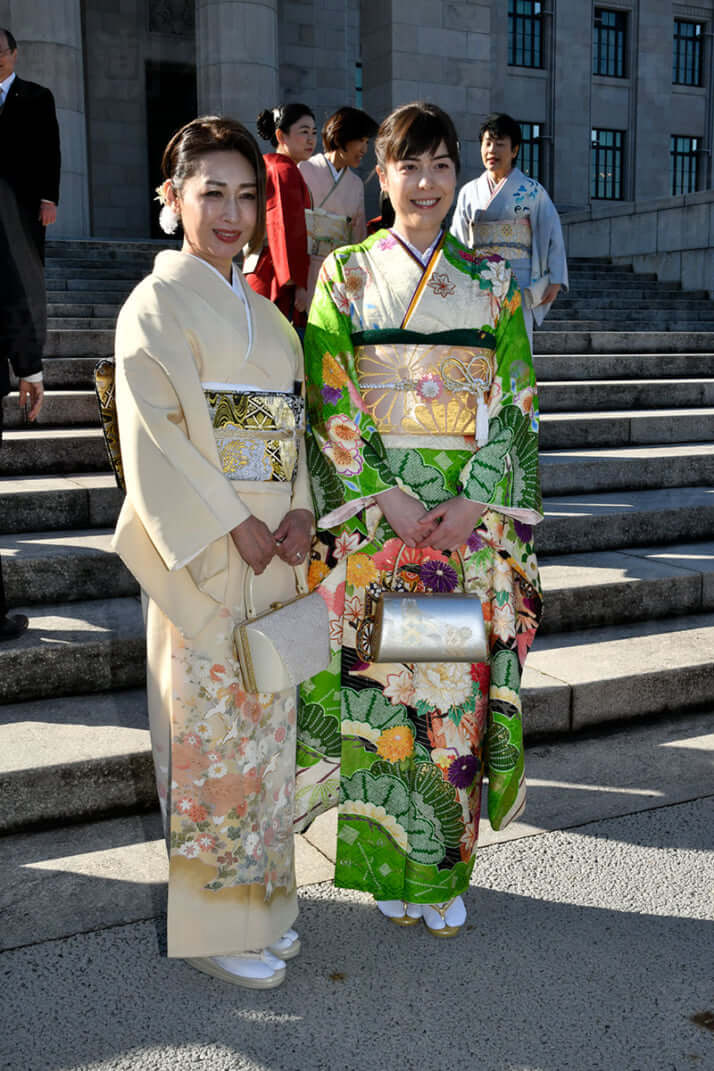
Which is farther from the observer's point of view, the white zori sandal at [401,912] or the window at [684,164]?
the window at [684,164]

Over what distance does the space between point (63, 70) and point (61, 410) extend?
8.36 meters

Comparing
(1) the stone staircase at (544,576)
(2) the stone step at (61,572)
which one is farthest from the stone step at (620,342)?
(2) the stone step at (61,572)

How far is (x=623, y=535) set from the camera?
4938 mm

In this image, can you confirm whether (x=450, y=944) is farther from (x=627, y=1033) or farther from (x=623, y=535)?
(x=623, y=535)

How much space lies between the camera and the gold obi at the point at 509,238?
532 centimetres

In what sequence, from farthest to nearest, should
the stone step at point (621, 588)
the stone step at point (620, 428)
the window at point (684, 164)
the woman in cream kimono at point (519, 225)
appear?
the window at point (684, 164)
the stone step at point (620, 428)
the woman in cream kimono at point (519, 225)
the stone step at point (621, 588)

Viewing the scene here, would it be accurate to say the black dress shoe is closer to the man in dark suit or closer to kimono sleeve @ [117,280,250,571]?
the man in dark suit

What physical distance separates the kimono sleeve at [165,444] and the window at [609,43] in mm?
26995

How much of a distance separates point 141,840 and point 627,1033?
55.1 inches

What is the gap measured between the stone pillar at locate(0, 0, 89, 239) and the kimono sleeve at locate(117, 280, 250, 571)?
34.2 feet

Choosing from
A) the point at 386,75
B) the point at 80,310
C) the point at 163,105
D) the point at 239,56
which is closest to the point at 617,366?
the point at 80,310

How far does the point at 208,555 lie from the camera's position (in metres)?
2.11

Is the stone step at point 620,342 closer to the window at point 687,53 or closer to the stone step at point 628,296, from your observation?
the stone step at point 628,296

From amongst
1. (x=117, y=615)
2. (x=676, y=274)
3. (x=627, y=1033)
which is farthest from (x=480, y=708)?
(x=676, y=274)
